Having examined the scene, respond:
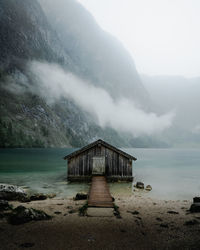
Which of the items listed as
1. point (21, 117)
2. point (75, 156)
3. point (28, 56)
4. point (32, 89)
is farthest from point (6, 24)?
point (75, 156)

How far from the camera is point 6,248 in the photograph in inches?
254

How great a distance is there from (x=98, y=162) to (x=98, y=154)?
994mm

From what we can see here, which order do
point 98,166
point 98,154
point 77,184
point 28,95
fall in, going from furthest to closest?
point 28,95 → point 98,154 → point 98,166 → point 77,184

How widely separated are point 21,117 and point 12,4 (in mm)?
100684

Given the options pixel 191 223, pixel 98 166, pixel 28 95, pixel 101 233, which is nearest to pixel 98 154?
pixel 98 166

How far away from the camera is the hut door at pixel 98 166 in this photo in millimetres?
23656

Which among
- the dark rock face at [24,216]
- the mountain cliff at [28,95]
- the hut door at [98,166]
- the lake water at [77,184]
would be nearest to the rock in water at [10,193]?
the lake water at [77,184]

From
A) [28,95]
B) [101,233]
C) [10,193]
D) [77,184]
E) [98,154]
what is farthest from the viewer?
[28,95]

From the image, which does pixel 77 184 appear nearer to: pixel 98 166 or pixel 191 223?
pixel 98 166

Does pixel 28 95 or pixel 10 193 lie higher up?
pixel 28 95

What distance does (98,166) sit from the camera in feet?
77.9

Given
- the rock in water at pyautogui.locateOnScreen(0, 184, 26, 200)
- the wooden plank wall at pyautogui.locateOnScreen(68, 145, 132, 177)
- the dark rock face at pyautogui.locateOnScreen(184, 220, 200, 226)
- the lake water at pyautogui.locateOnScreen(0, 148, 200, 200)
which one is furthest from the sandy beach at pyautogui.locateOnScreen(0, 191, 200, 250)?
the wooden plank wall at pyautogui.locateOnScreen(68, 145, 132, 177)

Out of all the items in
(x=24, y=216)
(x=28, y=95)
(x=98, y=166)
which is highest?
(x=28, y=95)

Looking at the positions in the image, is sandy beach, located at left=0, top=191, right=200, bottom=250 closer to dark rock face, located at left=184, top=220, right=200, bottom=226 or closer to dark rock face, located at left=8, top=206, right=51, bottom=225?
dark rock face, located at left=184, top=220, right=200, bottom=226
